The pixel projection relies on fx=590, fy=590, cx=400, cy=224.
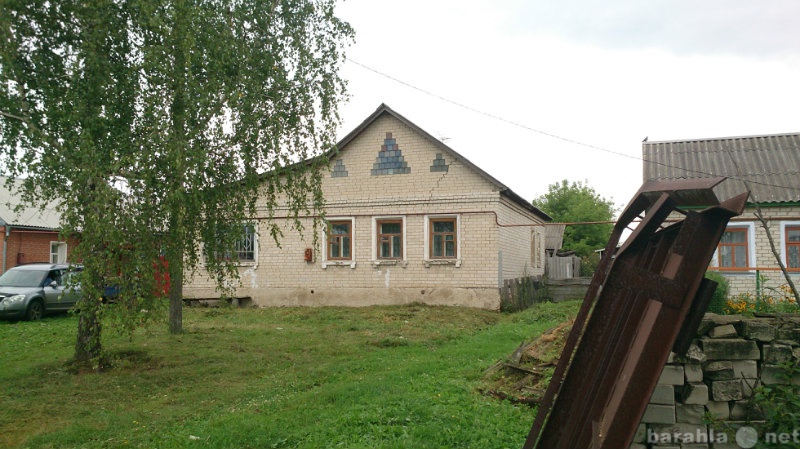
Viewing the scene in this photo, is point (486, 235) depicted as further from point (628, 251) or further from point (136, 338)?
point (628, 251)

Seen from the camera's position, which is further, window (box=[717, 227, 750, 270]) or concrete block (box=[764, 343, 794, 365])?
window (box=[717, 227, 750, 270])

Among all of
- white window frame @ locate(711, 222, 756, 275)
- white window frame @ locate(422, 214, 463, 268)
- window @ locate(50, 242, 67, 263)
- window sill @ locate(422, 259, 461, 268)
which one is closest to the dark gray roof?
white window frame @ locate(711, 222, 756, 275)

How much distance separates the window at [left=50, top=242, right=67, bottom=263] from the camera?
87.9 ft

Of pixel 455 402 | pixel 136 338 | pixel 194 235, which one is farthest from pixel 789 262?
pixel 136 338

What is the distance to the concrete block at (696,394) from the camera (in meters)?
4.17

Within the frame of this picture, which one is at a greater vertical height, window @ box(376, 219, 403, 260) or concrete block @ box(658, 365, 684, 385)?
window @ box(376, 219, 403, 260)

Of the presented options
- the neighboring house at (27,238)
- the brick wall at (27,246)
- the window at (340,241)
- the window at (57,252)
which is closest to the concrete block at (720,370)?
the window at (340,241)

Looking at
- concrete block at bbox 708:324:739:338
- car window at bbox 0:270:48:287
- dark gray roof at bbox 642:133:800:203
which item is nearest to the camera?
concrete block at bbox 708:324:739:338

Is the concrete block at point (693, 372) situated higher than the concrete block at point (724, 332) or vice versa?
the concrete block at point (724, 332)

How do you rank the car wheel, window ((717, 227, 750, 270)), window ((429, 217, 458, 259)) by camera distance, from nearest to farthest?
Result: the car wheel < window ((717, 227, 750, 270)) < window ((429, 217, 458, 259))

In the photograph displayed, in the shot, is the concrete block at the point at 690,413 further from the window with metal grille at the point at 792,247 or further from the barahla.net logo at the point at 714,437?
the window with metal grille at the point at 792,247

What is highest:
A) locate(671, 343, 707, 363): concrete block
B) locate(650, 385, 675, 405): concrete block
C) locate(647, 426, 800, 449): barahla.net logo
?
locate(671, 343, 707, 363): concrete block

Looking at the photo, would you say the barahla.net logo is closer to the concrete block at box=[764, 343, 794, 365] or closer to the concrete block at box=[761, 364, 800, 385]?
the concrete block at box=[761, 364, 800, 385]

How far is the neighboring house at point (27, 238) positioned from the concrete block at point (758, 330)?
84.3ft
